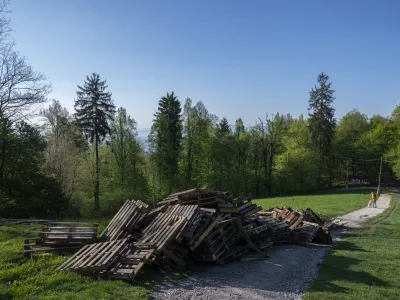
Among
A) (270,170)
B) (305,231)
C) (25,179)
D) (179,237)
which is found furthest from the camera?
(270,170)

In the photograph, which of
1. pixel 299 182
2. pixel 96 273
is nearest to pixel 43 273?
pixel 96 273

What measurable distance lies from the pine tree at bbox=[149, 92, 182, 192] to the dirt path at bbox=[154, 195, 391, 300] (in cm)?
2646

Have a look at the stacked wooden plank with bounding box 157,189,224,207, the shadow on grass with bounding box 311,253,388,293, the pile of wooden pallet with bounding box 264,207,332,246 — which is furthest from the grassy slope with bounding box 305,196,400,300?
the stacked wooden plank with bounding box 157,189,224,207

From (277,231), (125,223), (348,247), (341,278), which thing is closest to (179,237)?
(125,223)

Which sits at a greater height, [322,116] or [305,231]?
[322,116]

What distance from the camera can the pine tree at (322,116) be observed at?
46281 millimetres

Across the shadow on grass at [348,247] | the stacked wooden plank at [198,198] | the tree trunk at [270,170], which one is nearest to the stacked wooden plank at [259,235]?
the stacked wooden plank at [198,198]

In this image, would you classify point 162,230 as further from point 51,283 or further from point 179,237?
point 51,283

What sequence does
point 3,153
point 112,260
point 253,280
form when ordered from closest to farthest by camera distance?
point 112,260 → point 253,280 → point 3,153

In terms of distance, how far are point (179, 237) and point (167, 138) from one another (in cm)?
2882

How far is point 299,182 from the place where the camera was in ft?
151

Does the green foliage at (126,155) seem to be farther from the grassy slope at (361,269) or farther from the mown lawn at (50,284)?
the mown lawn at (50,284)

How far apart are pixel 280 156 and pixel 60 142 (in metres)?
33.4

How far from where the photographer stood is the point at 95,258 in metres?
8.06
